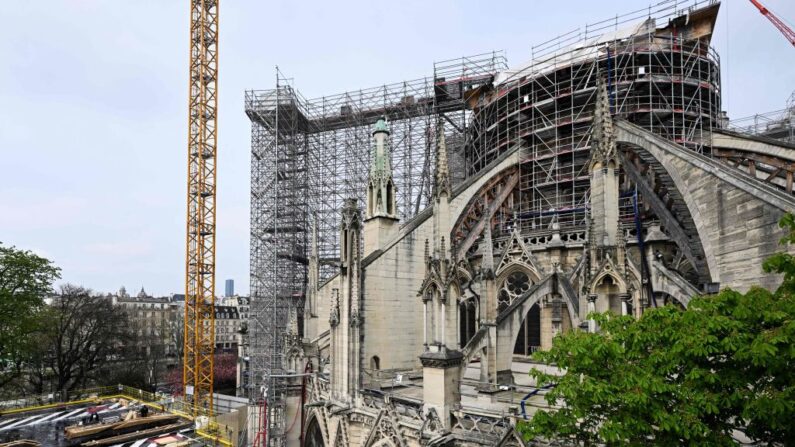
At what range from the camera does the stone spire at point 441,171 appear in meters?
13.7

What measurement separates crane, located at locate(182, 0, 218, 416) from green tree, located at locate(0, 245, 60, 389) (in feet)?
31.4

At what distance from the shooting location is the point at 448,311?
12.1 meters

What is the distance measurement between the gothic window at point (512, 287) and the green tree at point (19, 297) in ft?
88.4

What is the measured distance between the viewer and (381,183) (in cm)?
1762

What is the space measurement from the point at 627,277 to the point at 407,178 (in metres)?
22.1

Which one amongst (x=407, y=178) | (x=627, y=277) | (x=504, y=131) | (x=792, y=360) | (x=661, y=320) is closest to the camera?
(x=792, y=360)

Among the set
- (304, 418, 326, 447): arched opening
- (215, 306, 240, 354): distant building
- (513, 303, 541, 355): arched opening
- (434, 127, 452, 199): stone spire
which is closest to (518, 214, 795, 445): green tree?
(434, 127, 452, 199): stone spire

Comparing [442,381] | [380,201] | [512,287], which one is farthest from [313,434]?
[512,287]

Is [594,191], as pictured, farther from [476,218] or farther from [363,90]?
[363,90]

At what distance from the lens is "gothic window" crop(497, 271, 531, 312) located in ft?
64.2

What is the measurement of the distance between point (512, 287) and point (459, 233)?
351 cm

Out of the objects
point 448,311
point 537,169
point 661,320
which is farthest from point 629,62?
point 661,320

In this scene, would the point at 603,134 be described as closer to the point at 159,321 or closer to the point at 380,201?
the point at 380,201

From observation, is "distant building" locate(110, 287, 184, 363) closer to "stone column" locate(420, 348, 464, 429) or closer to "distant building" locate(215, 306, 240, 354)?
"distant building" locate(215, 306, 240, 354)
